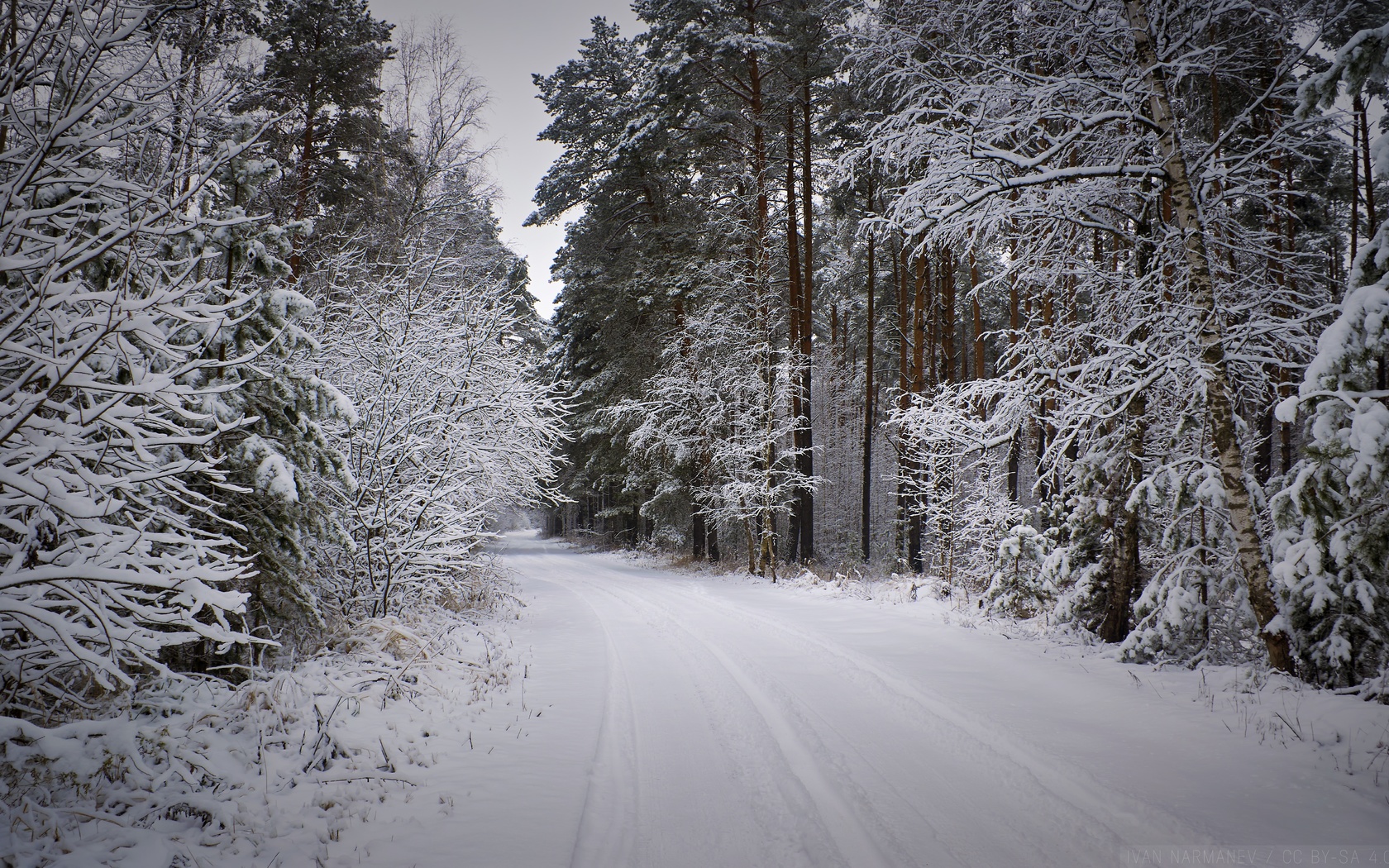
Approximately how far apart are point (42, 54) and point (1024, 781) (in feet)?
22.2

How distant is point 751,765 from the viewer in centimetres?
412

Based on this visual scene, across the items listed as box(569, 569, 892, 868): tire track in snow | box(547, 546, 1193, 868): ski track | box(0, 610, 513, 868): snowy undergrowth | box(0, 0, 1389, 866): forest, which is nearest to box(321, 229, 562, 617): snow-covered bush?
box(0, 0, 1389, 866): forest

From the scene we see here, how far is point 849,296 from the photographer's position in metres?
25.0

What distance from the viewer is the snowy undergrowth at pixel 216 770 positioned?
279 centimetres

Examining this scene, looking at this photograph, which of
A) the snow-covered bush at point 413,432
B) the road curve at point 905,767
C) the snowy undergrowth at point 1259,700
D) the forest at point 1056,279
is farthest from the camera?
the snow-covered bush at point 413,432

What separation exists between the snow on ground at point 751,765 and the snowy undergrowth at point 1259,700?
0.02 metres

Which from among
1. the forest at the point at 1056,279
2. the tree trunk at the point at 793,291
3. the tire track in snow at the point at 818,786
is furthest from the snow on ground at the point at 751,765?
the tree trunk at the point at 793,291

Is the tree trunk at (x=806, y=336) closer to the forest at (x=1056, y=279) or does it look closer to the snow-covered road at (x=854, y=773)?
the forest at (x=1056, y=279)

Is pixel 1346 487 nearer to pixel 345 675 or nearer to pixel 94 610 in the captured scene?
pixel 94 610

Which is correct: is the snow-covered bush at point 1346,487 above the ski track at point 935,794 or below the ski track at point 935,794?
above

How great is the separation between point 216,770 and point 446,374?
5199mm

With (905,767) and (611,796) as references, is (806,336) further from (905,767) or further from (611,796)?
(611,796)

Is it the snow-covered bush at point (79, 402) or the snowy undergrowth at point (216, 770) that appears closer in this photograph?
the snow-covered bush at point (79, 402)

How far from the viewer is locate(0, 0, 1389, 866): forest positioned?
3.03 meters
